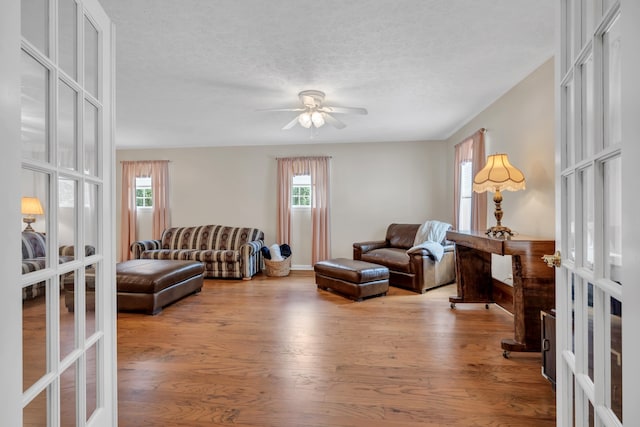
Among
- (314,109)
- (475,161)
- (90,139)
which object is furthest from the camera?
(475,161)

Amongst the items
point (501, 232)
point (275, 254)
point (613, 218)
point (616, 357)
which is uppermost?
point (613, 218)

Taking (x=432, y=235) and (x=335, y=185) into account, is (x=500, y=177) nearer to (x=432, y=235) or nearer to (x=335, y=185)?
(x=432, y=235)

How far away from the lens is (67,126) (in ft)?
3.21

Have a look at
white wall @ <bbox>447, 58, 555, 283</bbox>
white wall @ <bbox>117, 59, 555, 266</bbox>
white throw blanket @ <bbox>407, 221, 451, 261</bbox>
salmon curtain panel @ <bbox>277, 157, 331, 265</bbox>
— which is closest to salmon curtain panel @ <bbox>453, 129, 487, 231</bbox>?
white wall @ <bbox>447, 58, 555, 283</bbox>

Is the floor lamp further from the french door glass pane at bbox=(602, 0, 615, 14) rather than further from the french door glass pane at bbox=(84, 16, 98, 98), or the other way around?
the french door glass pane at bbox=(602, 0, 615, 14)

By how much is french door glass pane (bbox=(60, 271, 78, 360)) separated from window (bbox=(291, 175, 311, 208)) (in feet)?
15.8

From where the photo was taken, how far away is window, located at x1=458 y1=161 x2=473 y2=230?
4.52 metres

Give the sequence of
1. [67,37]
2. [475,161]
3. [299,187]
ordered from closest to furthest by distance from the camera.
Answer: [67,37] < [475,161] < [299,187]

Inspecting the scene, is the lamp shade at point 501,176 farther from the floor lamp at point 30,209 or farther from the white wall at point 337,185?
the floor lamp at point 30,209

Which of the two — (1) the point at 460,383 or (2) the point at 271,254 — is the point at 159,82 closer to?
(2) the point at 271,254

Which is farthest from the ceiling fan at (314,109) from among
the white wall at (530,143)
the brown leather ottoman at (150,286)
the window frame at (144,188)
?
the window frame at (144,188)

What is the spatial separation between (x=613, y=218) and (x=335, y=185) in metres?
5.02

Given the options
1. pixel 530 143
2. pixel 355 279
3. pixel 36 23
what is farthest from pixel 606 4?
pixel 355 279

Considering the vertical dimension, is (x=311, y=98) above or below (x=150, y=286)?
above
